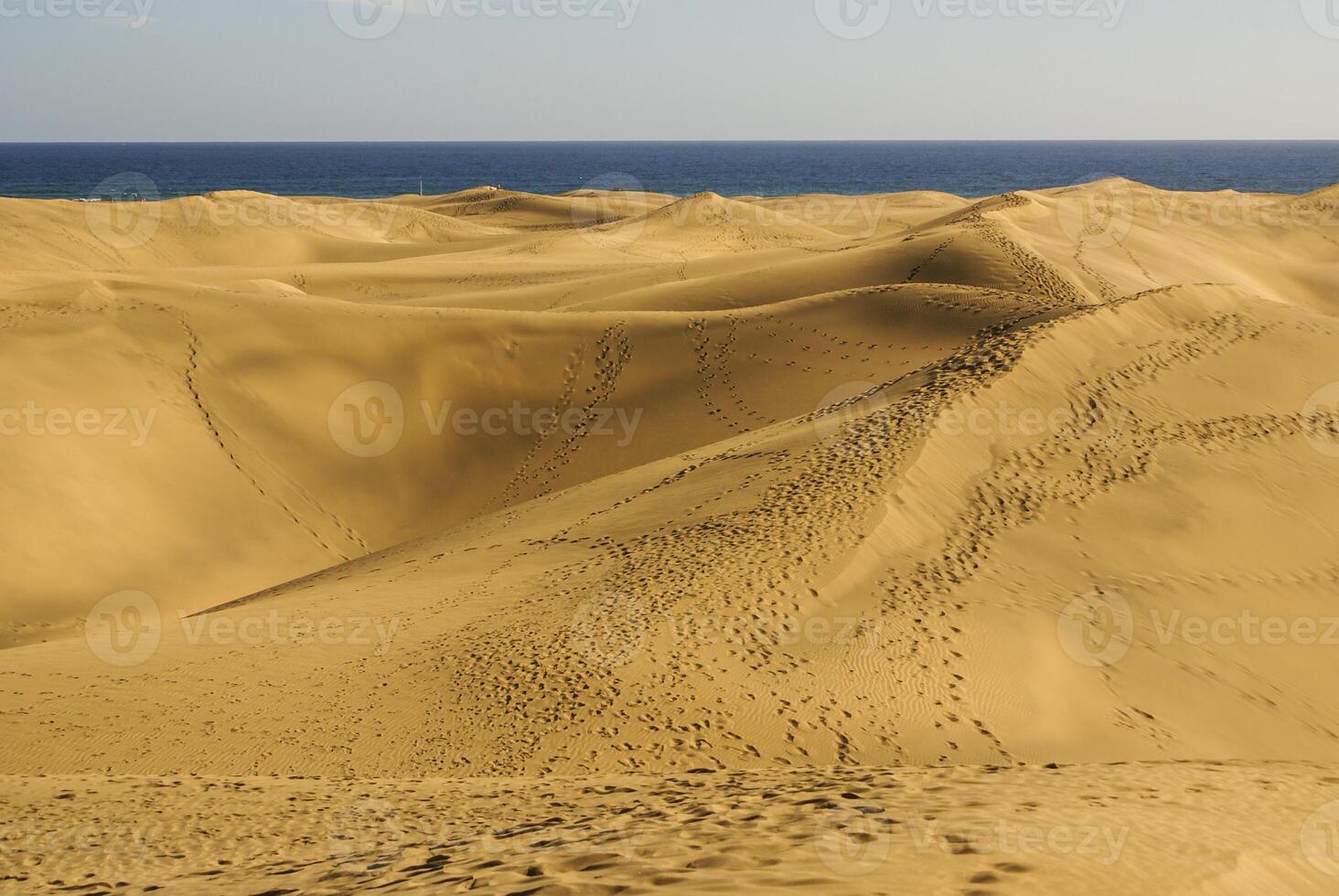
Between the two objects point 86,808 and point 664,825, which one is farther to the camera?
point 86,808

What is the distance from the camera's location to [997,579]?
958 centimetres

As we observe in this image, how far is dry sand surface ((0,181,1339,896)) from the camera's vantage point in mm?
5328

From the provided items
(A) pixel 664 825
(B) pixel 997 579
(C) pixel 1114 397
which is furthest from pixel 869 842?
(C) pixel 1114 397

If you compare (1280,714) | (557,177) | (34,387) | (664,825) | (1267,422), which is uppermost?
(557,177)

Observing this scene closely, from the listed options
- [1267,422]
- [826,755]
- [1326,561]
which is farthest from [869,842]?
[1267,422]

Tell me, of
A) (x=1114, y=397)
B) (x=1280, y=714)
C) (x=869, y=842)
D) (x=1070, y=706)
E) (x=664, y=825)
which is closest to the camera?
(x=869, y=842)

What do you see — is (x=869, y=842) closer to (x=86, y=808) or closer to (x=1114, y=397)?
(x=86, y=808)

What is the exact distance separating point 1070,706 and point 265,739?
618 cm

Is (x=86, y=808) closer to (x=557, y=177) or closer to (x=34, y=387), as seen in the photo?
(x=34, y=387)

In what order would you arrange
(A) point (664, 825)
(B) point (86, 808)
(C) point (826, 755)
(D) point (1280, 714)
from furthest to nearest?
(D) point (1280, 714) → (C) point (826, 755) → (B) point (86, 808) → (A) point (664, 825)

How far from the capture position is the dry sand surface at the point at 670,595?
5328 mm

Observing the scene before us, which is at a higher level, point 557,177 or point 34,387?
point 557,177

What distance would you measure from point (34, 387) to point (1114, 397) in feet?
49.8

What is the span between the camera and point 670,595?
897 centimetres
